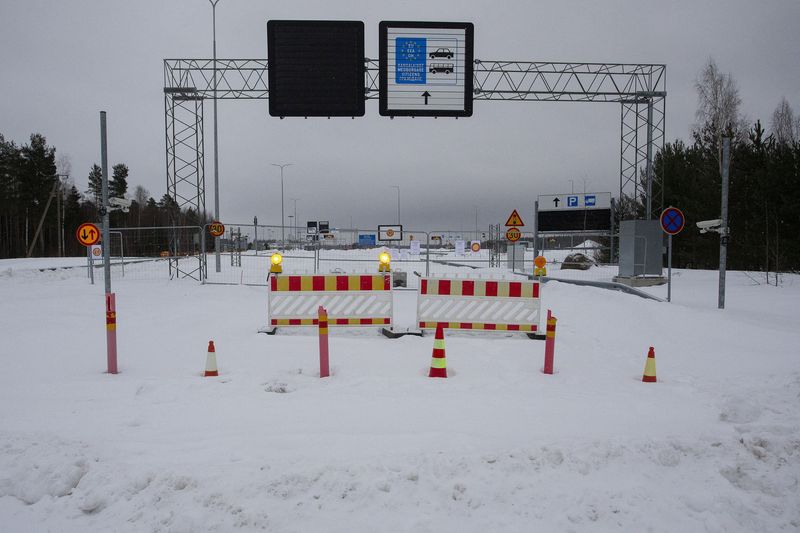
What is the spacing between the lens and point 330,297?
941 cm

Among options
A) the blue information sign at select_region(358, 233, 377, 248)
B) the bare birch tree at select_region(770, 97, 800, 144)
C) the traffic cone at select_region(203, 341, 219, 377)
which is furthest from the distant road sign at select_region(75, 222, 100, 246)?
the bare birch tree at select_region(770, 97, 800, 144)

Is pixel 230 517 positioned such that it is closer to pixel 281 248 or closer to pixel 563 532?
pixel 563 532

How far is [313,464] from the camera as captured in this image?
385 centimetres

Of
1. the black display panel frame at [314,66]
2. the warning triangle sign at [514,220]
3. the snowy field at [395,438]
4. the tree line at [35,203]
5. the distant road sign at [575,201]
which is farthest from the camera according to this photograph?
the tree line at [35,203]

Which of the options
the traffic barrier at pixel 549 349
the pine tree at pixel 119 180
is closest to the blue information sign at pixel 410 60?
the traffic barrier at pixel 549 349

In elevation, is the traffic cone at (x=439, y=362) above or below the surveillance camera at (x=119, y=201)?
below

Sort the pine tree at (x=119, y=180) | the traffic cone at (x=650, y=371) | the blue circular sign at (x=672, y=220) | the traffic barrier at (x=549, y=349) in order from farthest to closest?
the pine tree at (x=119, y=180)
the blue circular sign at (x=672, y=220)
the traffic barrier at (x=549, y=349)
the traffic cone at (x=650, y=371)

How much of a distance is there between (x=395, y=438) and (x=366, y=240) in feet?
62.2

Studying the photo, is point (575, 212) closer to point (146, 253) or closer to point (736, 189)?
point (736, 189)

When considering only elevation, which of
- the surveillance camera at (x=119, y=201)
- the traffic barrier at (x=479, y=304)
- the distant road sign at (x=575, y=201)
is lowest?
the traffic barrier at (x=479, y=304)

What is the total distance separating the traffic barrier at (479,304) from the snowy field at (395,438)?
2.67 ft

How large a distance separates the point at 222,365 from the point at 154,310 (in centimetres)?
696

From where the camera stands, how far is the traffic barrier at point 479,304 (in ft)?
30.1

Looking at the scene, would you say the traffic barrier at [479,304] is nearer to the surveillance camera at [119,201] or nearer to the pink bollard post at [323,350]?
the pink bollard post at [323,350]
